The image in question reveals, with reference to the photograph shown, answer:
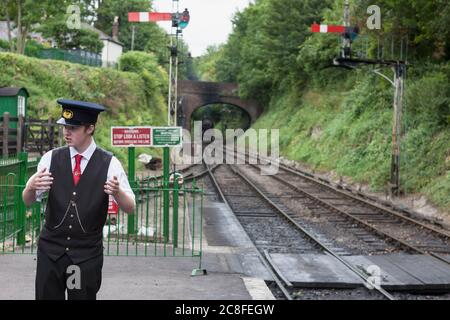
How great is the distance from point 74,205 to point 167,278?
167 inches

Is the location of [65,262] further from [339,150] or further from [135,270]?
[339,150]

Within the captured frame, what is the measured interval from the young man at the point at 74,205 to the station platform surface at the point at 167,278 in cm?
271

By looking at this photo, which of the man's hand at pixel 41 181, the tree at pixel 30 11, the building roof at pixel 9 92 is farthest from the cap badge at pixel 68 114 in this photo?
the tree at pixel 30 11

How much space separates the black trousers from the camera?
14.9 ft

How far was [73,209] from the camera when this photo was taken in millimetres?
4492

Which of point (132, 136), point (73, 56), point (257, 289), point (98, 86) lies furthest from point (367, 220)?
point (73, 56)

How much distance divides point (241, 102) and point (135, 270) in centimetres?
6037

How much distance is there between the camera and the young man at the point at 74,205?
451cm

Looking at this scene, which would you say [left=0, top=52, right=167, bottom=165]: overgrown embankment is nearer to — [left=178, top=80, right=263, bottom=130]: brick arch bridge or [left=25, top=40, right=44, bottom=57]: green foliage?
[left=25, top=40, right=44, bottom=57]: green foliage

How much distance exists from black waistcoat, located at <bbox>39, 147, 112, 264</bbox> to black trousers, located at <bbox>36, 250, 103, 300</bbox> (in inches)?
1.9

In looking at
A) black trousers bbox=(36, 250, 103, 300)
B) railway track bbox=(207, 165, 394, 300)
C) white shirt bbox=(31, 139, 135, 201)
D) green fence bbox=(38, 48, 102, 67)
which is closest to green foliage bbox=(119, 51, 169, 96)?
green fence bbox=(38, 48, 102, 67)

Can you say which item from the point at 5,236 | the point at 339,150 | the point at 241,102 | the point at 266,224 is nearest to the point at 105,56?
the point at 241,102

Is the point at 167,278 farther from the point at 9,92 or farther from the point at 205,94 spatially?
the point at 205,94
